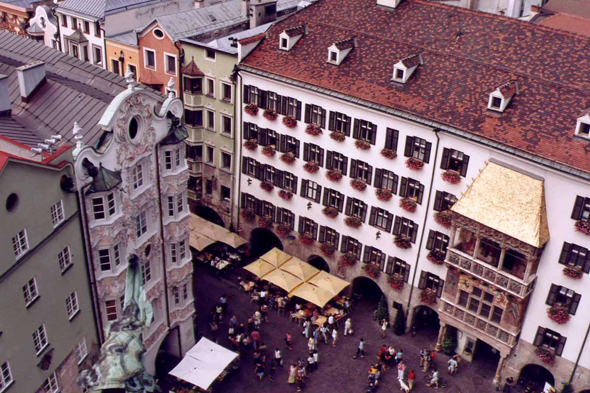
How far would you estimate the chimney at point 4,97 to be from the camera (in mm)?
38253

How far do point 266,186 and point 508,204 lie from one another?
73.0 feet

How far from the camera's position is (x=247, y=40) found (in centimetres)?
5619

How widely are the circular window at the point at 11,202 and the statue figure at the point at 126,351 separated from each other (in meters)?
10.8

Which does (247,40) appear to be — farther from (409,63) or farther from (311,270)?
(311,270)

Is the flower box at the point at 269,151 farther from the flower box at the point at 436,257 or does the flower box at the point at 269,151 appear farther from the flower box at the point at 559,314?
the flower box at the point at 559,314

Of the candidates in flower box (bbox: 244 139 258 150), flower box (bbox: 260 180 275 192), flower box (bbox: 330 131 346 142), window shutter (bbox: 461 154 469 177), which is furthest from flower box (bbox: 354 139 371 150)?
flower box (bbox: 244 139 258 150)

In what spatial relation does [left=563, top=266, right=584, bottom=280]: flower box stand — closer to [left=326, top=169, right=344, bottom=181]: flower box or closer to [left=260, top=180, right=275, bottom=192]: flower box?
[left=326, top=169, right=344, bottom=181]: flower box

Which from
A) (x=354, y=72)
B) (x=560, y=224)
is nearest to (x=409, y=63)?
(x=354, y=72)

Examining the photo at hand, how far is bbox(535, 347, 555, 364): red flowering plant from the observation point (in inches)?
1837

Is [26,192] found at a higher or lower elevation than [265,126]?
higher

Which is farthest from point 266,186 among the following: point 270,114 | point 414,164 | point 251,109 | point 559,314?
point 559,314

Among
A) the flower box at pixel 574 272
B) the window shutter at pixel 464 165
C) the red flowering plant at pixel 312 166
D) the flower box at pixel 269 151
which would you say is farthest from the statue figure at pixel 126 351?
the flower box at pixel 269 151

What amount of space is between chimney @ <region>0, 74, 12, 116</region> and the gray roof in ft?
1.77

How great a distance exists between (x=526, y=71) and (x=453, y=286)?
15.9m
